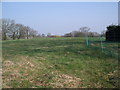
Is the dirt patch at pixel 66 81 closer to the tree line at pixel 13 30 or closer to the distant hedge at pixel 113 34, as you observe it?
the distant hedge at pixel 113 34

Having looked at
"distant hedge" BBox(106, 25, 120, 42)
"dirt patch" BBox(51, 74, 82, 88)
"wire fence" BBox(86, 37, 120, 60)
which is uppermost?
"distant hedge" BBox(106, 25, 120, 42)

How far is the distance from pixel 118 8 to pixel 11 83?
8.49 metres

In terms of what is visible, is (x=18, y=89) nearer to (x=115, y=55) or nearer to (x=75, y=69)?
(x=75, y=69)

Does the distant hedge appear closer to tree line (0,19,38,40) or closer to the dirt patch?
the dirt patch

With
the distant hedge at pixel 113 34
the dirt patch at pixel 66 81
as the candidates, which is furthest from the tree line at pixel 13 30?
the dirt patch at pixel 66 81

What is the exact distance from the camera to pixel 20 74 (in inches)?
198

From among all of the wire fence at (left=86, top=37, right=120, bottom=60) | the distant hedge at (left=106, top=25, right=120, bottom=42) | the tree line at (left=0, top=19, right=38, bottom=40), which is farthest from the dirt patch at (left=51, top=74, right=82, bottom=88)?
the tree line at (left=0, top=19, right=38, bottom=40)

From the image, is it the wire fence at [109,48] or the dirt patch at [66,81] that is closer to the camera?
the dirt patch at [66,81]

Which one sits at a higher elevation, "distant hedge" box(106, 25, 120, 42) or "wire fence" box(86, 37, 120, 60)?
"distant hedge" box(106, 25, 120, 42)

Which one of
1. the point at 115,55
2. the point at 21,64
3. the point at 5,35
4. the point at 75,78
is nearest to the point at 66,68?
the point at 75,78

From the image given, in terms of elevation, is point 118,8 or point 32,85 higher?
point 118,8

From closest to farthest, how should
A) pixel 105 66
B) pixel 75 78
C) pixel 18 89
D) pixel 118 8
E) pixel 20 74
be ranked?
pixel 18 89, pixel 75 78, pixel 20 74, pixel 105 66, pixel 118 8

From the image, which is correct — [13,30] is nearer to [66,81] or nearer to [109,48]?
[109,48]

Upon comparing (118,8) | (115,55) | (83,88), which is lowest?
(83,88)
